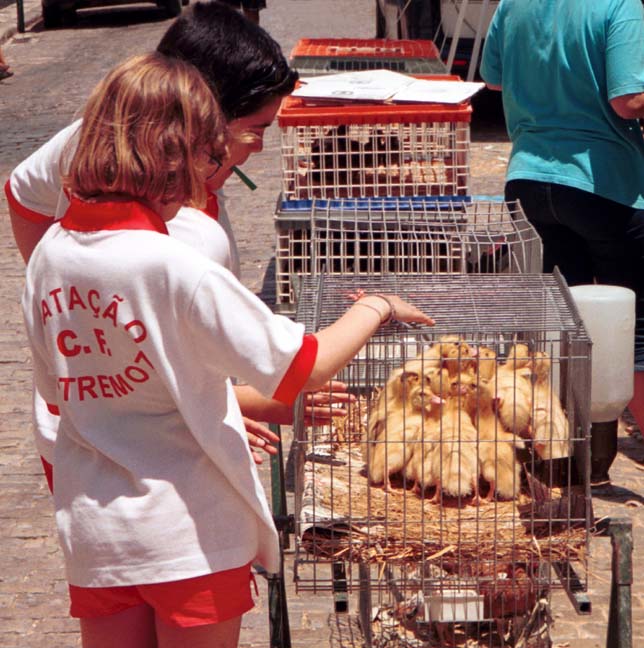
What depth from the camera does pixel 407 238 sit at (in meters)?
6.24

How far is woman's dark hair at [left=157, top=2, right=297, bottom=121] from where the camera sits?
3.10 m

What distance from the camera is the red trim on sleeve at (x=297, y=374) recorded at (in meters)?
→ 2.51

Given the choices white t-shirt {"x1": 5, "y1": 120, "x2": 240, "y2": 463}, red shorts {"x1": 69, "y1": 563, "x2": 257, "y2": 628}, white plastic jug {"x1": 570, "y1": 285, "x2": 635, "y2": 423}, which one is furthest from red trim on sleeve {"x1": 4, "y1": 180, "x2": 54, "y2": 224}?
white plastic jug {"x1": 570, "y1": 285, "x2": 635, "y2": 423}

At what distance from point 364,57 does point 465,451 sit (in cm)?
630

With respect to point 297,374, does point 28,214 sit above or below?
above

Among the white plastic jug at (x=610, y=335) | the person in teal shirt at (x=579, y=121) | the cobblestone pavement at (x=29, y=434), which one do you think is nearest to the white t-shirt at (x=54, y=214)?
the cobblestone pavement at (x=29, y=434)

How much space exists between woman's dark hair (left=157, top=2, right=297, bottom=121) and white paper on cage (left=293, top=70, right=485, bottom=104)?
134 inches

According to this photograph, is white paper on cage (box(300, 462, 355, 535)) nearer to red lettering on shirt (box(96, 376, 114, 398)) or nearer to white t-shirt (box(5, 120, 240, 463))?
white t-shirt (box(5, 120, 240, 463))

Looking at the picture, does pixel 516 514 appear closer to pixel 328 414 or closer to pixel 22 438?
pixel 328 414

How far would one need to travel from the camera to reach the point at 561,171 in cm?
517

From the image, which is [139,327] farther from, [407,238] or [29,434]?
[29,434]

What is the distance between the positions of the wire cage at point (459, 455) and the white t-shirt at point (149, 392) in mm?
609

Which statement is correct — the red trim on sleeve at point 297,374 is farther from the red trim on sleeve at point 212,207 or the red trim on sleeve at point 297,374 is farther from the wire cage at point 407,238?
the wire cage at point 407,238

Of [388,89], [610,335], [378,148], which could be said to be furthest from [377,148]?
[610,335]
